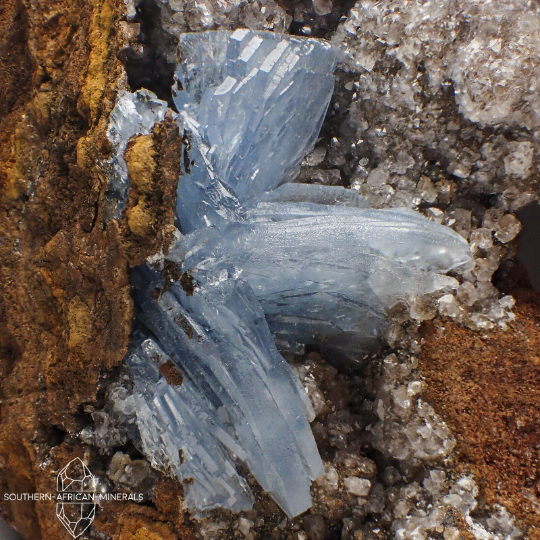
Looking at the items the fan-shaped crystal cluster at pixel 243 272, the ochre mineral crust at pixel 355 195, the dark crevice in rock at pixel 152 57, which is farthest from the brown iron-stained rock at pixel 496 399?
the dark crevice in rock at pixel 152 57

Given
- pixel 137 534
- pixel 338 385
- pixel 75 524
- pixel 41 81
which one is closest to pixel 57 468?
pixel 75 524

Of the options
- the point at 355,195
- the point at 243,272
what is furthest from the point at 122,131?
the point at 355,195

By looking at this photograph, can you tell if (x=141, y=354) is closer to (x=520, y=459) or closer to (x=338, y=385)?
(x=338, y=385)

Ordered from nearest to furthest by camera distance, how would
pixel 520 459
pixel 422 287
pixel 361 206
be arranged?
pixel 520 459 < pixel 422 287 < pixel 361 206

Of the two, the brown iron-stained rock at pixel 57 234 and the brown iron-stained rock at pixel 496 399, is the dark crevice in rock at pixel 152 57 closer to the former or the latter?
the brown iron-stained rock at pixel 57 234

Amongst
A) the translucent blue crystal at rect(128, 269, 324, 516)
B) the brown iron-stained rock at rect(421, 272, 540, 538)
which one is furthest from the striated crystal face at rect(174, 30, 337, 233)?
the brown iron-stained rock at rect(421, 272, 540, 538)

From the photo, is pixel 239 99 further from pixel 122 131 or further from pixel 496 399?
pixel 496 399
